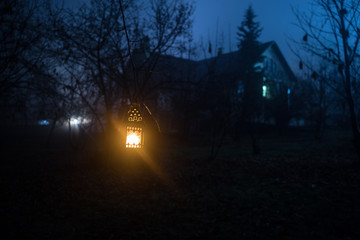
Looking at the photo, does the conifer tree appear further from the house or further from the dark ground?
the dark ground

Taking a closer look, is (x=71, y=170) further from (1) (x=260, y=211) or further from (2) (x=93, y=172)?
(1) (x=260, y=211)

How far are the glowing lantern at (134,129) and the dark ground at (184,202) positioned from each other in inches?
106

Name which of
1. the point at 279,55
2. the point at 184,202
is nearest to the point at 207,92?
the point at 184,202

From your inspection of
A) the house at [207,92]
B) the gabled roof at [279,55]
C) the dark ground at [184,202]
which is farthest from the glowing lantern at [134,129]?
the gabled roof at [279,55]

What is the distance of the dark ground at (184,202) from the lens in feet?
17.7

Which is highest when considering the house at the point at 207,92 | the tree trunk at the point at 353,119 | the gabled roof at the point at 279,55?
the gabled roof at the point at 279,55

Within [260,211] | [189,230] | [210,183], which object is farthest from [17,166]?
[260,211]

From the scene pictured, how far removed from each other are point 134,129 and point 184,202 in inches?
182

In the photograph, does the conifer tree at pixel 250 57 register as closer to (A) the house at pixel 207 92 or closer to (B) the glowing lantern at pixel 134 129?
(A) the house at pixel 207 92

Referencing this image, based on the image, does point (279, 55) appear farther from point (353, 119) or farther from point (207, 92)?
point (353, 119)

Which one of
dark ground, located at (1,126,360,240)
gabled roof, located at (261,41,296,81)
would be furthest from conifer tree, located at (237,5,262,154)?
dark ground, located at (1,126,360,240)

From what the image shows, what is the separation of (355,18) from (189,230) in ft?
32.9

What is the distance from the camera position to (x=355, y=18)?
30.2 feet

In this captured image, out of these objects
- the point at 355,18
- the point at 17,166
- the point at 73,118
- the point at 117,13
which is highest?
the point at 117,13
